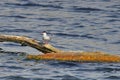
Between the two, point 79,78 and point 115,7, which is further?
point 115,7

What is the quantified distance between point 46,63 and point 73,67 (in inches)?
60.5

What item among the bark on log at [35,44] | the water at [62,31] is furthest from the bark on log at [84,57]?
the bark on log at [35,44]

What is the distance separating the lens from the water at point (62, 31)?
27.8 m

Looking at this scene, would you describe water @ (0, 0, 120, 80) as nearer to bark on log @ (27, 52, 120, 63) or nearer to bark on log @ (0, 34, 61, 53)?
bark on log @ (27, 52, 120, 63)

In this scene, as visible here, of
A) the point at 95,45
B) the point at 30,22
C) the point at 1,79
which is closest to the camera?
the point at 1,79

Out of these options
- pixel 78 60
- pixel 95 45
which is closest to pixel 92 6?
pixel 95 45

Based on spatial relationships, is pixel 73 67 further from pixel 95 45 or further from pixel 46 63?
pixel 95 45

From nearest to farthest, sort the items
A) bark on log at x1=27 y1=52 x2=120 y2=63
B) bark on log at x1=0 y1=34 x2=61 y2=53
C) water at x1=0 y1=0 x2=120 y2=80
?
water at x1=0 y1=0 x2=120 y2=80 < bark on log at x1=27 y1=52 x2=120 y2=63 < bark on log at x1=0 y1=34 x2=61 y2=53

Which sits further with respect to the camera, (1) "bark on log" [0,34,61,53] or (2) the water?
(1) "bark on log" [0,34,61,53]

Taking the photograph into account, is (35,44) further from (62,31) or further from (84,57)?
(62,31)

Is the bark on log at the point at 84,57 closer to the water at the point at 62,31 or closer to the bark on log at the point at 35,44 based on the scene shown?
the water at the point at 62,31

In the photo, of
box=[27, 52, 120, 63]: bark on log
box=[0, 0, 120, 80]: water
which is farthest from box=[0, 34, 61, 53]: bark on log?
box=[27, 52, 120, 63]: bark on log

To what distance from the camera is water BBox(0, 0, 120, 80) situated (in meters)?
27.8

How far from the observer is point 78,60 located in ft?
96.8
